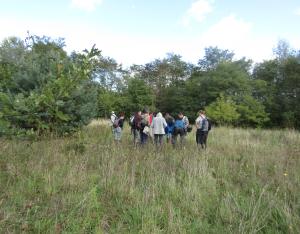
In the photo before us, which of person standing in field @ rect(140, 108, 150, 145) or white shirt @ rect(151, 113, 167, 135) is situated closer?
white shirt @ rect(151, 113, 167, 135)

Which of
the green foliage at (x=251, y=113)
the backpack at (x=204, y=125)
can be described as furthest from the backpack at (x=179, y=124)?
the green foliage at (x=251, y=113)

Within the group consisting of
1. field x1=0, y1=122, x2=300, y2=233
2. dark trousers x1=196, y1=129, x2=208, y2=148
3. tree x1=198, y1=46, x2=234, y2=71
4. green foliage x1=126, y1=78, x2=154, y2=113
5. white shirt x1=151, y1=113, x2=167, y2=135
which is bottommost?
field x1=0, y1=122, x2=300, y2=233

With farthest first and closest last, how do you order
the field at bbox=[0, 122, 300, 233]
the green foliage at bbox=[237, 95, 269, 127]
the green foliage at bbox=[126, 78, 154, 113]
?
1. the green foliage at bbox=[237, 95, 269, 127]
2. the green foliage at bbox=[126, 78, 154, 113]
3. the field at bbox=[0, 122, 300, 233]

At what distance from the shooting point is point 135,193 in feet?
16.3

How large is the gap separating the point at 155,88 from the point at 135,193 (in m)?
54.7

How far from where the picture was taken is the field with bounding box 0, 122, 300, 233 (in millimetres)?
4027

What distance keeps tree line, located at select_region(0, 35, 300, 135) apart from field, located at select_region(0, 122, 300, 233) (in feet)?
2.78

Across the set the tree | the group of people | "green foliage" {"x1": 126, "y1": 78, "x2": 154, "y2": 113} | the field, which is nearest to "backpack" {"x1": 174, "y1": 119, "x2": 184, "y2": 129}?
the group of people

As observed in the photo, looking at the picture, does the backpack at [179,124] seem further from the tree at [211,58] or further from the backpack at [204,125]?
the tree at [211,58]

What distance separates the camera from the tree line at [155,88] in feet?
16.6

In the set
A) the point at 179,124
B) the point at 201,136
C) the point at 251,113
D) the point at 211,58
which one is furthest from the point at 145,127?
the point at 211,58

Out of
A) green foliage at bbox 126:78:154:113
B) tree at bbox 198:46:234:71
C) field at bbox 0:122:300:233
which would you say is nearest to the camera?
field at bbox 0:122:300:233

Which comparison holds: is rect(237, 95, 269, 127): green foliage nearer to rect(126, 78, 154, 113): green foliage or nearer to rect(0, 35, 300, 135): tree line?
rect(0, 35, 300, 135): tree line

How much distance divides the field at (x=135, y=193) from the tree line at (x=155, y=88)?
848 millimetres
